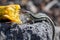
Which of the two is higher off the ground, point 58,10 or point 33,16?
point 58,10

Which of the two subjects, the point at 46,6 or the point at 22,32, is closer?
the point at 22,32

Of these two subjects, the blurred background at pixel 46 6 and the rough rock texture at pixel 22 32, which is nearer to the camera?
the rough rock texture at pixel 22 32

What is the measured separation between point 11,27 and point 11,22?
68mm

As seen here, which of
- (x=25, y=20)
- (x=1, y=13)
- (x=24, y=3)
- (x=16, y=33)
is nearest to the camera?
(x=16, y=33)

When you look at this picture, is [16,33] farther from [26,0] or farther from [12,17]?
[26,0]

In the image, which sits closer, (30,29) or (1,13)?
(30,29)

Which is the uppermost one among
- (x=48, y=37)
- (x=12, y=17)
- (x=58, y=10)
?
(x=58, y=10)

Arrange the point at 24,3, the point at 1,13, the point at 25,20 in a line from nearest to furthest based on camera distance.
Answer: the point at 1,13, the point at 25,20, the point at 24,3

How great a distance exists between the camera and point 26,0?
6.14m

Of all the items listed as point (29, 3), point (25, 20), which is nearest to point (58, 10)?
point (29, 3)

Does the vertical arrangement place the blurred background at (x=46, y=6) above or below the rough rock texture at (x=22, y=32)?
above

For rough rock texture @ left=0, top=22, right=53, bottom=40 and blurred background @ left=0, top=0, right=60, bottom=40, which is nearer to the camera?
rough rock texture @ left=0, top=22, right=53, bottom=40

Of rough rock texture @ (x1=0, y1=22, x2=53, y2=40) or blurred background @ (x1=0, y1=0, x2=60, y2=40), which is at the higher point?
blurred background @ (x1=0, y1=0, x2=60, y2=40)

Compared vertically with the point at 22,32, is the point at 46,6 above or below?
above
